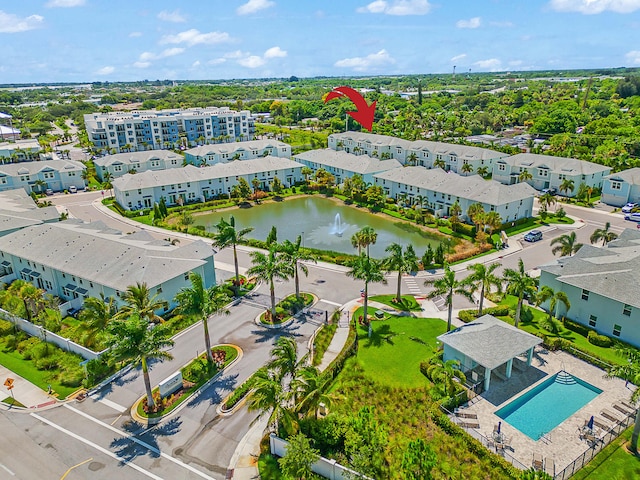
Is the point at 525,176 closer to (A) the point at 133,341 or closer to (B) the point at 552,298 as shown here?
(B) the point at 552,298

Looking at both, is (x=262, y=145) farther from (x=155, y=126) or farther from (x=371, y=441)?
(x=371, y=441)

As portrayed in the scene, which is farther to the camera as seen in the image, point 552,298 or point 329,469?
point 552,298

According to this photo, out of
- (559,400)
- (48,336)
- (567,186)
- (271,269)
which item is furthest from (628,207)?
(48,336)

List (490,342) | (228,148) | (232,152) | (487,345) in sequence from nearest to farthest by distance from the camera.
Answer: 1. (487,345)
2. (490,342)
3. (232,152)
4. (228,148)

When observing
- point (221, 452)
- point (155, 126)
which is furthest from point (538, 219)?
point (155, 126)

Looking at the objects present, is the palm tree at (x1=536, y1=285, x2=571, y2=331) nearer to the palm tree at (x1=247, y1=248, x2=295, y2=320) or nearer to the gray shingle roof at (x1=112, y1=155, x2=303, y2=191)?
the palm tree at (x1=247, y1=248, x2=295, y2=320)

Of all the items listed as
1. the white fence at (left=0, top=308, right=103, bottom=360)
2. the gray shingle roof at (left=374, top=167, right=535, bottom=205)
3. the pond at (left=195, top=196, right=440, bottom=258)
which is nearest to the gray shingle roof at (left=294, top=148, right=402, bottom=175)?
the gray shingle roof at (left=374, top=167, right=535, bottom=205)

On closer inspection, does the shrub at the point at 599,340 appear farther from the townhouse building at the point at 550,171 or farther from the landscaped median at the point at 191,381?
the townhouse building at the point at 550,171
